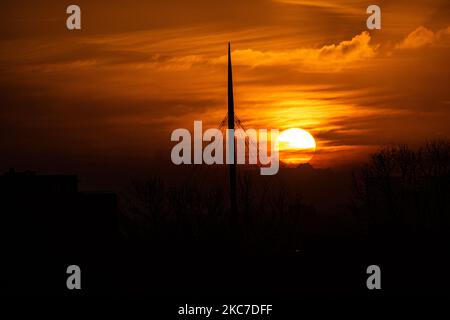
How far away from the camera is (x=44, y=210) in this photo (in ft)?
212

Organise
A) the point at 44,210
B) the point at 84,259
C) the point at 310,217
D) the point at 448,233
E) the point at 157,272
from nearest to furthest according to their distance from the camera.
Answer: the point at 157,272, the point at 84,259, the point at 448,233, the point at 44,210, the point at 310,217

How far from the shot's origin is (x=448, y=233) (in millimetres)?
54094
